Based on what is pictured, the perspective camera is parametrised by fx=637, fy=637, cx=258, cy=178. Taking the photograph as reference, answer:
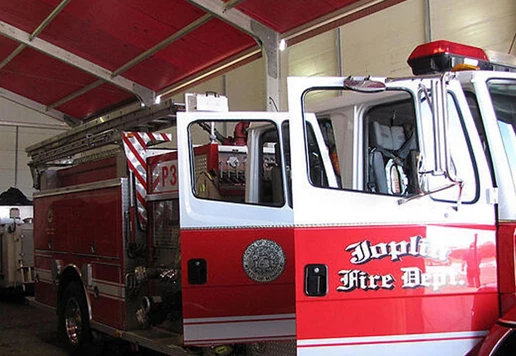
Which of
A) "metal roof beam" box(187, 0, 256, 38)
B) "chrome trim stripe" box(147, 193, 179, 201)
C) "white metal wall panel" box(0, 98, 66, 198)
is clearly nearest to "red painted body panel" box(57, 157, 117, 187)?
"chrome trim stripe" box(147, 193, 179, 201)

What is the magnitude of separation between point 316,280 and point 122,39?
1262 centimetres

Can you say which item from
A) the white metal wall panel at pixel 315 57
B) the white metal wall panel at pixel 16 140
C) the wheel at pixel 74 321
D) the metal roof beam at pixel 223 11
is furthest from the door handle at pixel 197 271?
the white metal wall panel at pixel 16 140

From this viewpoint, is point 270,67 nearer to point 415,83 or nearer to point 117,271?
point 117,271

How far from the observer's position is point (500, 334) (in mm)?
2826

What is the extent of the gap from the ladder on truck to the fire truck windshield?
3.17 m

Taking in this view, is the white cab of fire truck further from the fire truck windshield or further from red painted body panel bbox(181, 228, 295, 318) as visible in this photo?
red painted body panel bbox(181, 228, 295, 318)

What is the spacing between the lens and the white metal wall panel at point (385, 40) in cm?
1118

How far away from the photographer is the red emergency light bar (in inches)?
134

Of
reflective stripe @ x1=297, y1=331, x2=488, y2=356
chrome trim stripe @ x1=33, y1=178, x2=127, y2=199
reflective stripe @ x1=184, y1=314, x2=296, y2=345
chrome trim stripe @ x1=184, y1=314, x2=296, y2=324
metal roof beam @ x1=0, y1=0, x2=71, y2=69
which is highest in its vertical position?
metal roof beam @ x1=0, y1=0, x2=71, y2=69

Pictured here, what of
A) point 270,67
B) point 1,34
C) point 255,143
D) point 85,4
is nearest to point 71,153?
point 255,143

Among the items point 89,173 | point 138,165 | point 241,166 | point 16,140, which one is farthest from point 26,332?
A: point 16,140

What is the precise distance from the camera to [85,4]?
1327cm

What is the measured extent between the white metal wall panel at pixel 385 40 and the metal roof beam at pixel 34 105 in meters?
12.6

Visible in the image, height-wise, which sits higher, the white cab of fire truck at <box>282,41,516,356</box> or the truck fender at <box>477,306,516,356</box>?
the white cab of fire truck at <box>282,41,516,356</box>
